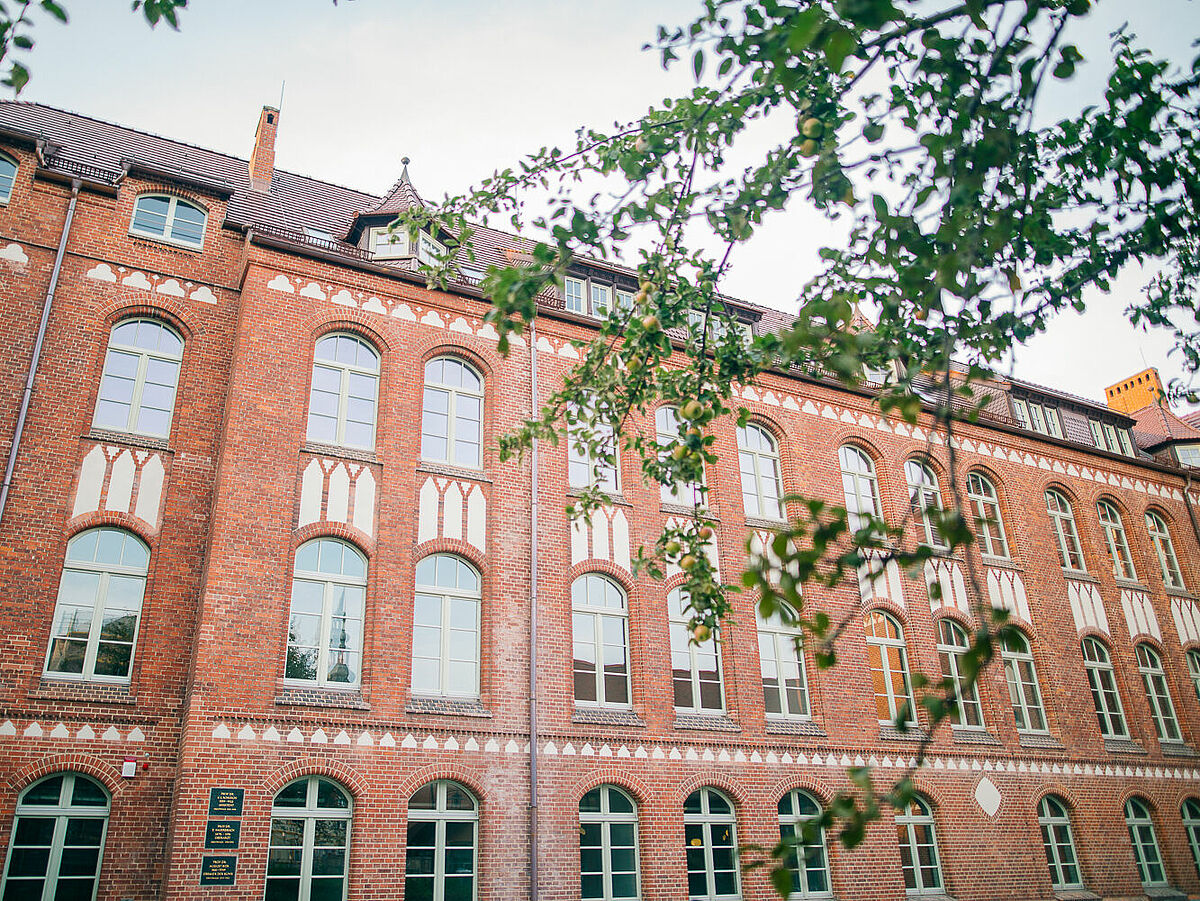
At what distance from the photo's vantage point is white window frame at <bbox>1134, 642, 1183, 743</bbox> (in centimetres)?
2067

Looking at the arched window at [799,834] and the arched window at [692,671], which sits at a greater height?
the arched window at [692,671]

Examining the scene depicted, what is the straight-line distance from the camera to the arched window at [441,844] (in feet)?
40.2

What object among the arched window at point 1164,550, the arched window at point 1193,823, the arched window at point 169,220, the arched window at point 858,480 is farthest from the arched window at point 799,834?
the arched window at point 169,220

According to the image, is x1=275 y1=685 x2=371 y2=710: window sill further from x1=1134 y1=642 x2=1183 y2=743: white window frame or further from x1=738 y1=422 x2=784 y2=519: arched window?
x1=1134 y1=642 x2=1183 y2=743: white window frame

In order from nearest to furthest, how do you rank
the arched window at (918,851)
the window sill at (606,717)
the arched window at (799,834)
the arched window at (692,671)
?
the window sill at (606,717)
the arched window at (799,834)
the arched window at (692,671)
the arched window at (918,851)

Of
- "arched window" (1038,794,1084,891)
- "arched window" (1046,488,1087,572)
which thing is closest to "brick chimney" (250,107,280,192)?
"arched window" (1046,488,1087,572)

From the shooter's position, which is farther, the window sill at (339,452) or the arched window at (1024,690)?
the arched window at (1024,690)

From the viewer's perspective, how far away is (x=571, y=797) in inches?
531

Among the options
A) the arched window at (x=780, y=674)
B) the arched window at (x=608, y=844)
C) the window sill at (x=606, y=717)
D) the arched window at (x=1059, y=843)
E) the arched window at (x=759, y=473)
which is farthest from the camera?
the arched window at (x=759, y=473)

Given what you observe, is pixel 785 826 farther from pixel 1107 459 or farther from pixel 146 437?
pixel 1107 459

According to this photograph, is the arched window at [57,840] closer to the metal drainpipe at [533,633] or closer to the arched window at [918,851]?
the metal drainpipe at [533,633]

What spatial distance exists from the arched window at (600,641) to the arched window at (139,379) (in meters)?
6.82

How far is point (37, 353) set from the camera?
12844mm

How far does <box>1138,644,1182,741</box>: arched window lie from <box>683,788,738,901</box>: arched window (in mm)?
11692
